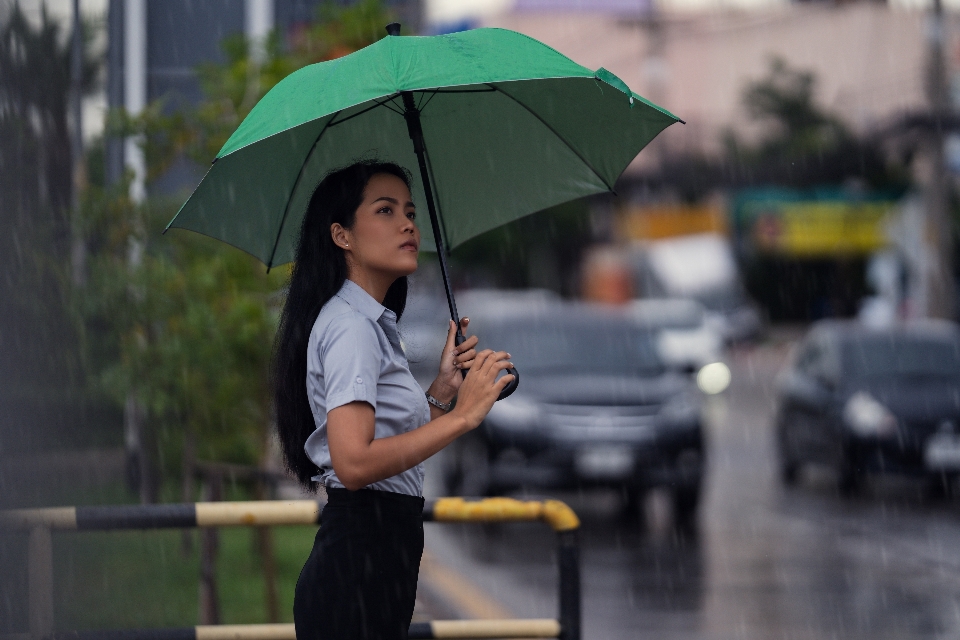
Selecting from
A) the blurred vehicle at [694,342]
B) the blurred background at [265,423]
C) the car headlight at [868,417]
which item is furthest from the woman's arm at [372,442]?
the blurred vehicle at [694,342]

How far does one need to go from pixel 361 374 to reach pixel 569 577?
154 cm

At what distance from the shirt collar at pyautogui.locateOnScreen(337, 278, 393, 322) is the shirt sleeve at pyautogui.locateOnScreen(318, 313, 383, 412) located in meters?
0.05

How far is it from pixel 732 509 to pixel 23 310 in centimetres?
847

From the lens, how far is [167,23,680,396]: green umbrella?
2799 mm

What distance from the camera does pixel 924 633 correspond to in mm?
6855

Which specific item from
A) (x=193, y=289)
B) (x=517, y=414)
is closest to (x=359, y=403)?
(x=193, y=289)

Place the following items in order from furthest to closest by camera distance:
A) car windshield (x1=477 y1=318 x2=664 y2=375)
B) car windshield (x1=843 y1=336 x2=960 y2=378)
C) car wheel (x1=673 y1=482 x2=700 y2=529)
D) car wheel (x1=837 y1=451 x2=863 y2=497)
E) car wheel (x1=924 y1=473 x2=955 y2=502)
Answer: car windshield (x1=843 y1=336 x2=960 y2=378), car wheel (x1=837 y1=451 x2=863 y2=497), car wheel (x1=924 y1=473 x2=955 y2=502), car windshield (x1=477 y1=318 x2=664 y2=375), car wheel (x1=673 y1=482 x2=700 y2=529)

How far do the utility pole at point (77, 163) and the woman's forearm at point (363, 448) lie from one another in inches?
146

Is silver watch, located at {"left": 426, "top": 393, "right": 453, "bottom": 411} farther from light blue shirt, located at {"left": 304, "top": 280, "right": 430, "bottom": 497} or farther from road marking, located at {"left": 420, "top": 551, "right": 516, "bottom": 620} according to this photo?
road marking, located at {"left": 420, "top": 551, "right": 516, "bottom": 620}

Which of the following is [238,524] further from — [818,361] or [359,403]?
[818,361]

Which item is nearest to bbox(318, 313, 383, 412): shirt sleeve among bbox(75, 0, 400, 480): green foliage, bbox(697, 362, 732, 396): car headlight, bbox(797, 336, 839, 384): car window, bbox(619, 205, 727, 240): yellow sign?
bbox(75, 0, 400, 480): green foliage

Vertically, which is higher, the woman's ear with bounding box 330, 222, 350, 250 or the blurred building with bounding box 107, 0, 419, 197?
the blurred building with bounding box 107, 0, 419, 197

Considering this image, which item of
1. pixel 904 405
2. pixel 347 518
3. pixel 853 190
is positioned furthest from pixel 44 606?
pixel 853 190

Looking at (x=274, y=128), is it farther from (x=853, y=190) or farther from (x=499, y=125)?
(x=853, y=190)
